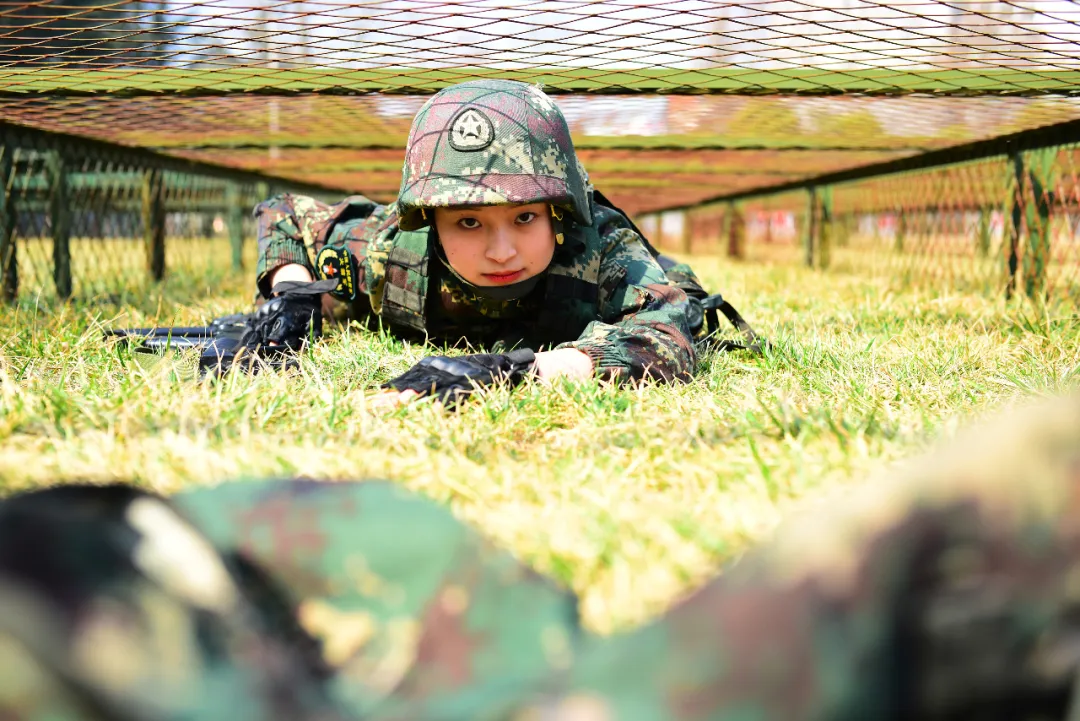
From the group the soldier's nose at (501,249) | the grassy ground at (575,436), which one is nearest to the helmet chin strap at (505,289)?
the soldier's nose at (501,249)

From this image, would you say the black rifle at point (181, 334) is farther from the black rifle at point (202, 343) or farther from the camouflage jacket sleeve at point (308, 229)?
the camouflage jacket sleeve at point (308, 229)

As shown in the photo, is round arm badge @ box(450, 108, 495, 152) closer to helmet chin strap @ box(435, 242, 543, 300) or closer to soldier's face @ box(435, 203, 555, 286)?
soldier's face @ box(435, 203, 555, 286)

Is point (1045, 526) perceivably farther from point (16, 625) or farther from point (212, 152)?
point (212, 152)

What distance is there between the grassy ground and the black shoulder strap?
9 cm

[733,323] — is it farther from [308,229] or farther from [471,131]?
[308,229]

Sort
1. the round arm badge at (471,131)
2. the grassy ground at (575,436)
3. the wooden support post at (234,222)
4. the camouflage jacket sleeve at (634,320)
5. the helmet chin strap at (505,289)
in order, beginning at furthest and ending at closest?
the wooden support post at (234,222)
the helmet chin strap at (505,289)
the round arm badge at (471,131)
the camouflage jacket sleeve at (634,320)
the grassy ground at (575,436)

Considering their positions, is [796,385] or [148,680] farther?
[796,385]

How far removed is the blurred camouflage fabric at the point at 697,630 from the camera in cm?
51

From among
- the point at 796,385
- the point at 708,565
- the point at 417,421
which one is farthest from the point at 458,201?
the point at 708,565

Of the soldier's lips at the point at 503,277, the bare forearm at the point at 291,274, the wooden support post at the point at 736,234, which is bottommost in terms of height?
the wooden support post at the point at 736,234

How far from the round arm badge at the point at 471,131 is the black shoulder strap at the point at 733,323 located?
74 centimetres

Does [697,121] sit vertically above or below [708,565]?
above

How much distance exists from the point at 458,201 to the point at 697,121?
1.80 m

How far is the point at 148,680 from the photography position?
1.81ft
